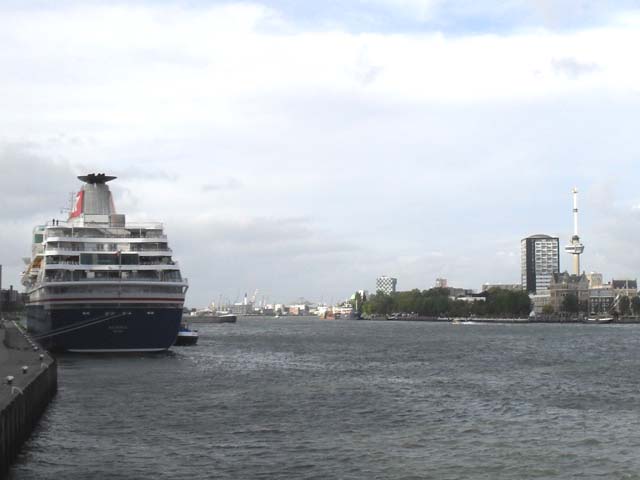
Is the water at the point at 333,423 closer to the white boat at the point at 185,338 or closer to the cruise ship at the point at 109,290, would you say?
the cruise ship at the point at 109,290

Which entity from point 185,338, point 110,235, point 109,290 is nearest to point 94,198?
point 110,235

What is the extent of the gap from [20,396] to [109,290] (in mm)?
39761

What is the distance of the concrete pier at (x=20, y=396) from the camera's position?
101ft

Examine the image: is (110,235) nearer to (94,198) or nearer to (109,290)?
(109,290)

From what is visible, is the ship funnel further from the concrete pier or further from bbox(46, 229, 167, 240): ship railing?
the concrete pier

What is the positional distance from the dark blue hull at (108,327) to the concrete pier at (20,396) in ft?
44.3

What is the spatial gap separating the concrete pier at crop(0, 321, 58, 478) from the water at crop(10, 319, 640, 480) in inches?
31.9

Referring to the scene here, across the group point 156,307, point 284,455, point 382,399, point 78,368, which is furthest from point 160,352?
point 284,455

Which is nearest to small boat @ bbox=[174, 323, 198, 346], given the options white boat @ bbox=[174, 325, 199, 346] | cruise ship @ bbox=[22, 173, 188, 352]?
white boat @ bbox=[174, 325, 199, 346]

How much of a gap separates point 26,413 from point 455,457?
1701 cm

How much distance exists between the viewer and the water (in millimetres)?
32312

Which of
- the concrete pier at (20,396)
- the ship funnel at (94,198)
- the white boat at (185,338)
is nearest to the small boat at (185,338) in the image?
the white boat at (185,338)

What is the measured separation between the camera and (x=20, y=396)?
34875 mm

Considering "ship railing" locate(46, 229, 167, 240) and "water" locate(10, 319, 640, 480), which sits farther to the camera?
"ship railing" locate(46, 229, 167, 240)
